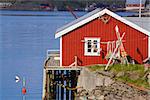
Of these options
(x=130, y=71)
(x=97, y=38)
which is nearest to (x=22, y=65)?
(x=97, y=38)

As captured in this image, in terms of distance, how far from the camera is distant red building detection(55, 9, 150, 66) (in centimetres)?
3133

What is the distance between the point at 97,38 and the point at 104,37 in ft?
1.02

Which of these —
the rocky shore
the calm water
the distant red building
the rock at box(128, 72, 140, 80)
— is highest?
the distant red building

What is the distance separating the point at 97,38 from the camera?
103 ft

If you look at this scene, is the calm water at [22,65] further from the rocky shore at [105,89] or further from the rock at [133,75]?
the rock at [133,75]

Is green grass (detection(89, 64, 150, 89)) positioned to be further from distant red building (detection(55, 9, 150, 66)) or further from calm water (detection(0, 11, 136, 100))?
calm water (detection(0, 11, 136, 100))

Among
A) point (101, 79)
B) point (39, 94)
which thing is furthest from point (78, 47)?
point (39, 94)

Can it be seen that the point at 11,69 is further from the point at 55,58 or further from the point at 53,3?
the point at 53,3

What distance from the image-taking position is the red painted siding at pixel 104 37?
103 ft

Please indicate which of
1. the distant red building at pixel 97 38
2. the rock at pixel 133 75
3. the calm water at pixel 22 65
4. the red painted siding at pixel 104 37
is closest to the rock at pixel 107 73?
the rock at pixel 133 75

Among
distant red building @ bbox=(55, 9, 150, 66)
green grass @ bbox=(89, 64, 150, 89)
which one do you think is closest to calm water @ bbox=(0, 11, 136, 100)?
distant red building @ bbox=(55, 9, 150, 66)

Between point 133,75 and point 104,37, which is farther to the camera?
point 104,37

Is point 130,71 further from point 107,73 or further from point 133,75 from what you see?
point 107,73

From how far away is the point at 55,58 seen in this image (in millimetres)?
34062
